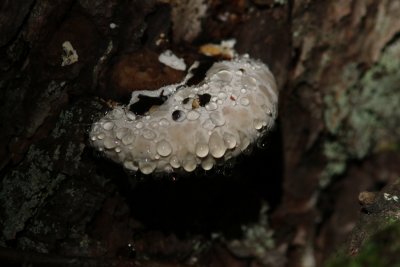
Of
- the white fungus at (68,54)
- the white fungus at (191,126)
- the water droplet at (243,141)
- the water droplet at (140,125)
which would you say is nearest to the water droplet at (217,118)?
the white fungus at (191,126)

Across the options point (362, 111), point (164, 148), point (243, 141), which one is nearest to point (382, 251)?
point (243, 141)

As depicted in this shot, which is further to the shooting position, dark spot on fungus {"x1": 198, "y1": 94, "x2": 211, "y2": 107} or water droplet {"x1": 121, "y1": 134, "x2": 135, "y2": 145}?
dark spot on fungus {"x1": 198, "y1": 94, "x2": 211, "y2": 107}

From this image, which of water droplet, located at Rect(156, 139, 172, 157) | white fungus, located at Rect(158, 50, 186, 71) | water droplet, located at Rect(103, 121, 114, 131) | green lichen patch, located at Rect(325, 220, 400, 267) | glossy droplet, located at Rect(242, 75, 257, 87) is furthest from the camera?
white fungus, located at Rect(158, 50, 186, 71)

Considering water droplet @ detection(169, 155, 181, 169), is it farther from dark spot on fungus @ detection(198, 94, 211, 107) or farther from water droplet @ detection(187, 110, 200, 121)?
dark spot on fungus @ detection(198, 94, 211, 107)

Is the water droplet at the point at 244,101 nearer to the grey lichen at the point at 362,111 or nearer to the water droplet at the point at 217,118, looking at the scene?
the water droplet at the point at 217,118

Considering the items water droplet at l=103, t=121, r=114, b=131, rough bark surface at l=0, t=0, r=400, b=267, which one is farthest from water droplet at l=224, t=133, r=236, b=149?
water droplet at l=103, t=121, r=114, b=131

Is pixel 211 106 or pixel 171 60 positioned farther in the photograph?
pixel 171 60

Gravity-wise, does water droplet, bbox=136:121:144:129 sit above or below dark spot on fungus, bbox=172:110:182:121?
below

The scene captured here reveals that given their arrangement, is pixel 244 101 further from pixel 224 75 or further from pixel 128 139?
pixel 128 139
